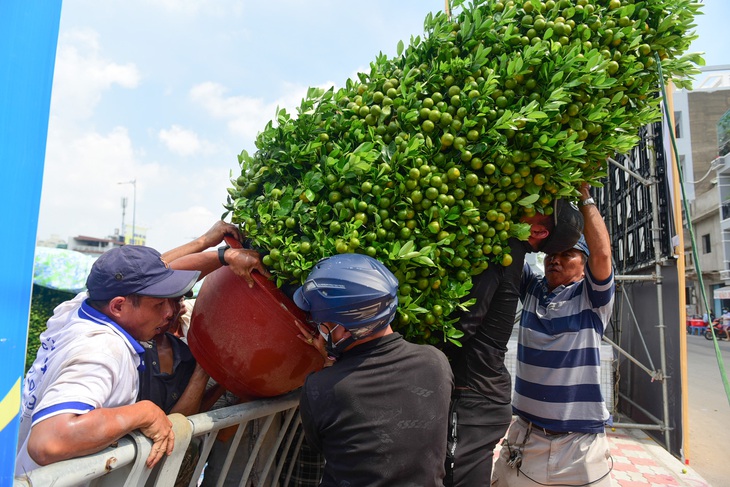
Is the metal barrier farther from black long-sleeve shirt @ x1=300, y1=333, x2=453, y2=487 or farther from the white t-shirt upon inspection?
black long-sleeve shirt @ x1=300, y1=333, x2=453, y2=487

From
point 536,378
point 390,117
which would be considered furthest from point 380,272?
point 536,378

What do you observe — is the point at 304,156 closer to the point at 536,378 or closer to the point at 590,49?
the point at 590,49

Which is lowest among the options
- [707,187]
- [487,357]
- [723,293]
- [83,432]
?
[723,293]

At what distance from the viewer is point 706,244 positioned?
34.6 meters

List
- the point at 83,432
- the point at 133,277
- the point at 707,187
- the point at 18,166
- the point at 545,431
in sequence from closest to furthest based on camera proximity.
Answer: the point at 18,166
the point at 83,432
the point at 133,277
the point at 545,431
the point at 707,187

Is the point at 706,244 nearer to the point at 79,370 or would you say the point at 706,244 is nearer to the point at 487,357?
the point at 487,357

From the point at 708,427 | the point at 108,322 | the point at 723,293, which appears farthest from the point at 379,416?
the point at 723,293

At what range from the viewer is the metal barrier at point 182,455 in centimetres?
150

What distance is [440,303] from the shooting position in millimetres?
2027

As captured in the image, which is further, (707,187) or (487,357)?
Result: (707,187)

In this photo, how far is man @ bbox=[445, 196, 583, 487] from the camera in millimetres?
2201

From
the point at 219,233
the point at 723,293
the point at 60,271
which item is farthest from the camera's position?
the point at 723,293

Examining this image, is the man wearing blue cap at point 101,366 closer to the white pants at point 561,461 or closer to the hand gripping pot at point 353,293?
the hand gripping pot at point 353,293

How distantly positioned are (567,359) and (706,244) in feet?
129
